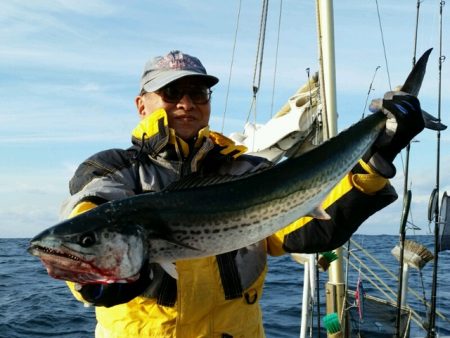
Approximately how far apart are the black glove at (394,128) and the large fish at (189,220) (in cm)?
19

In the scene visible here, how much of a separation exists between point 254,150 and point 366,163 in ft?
16.4

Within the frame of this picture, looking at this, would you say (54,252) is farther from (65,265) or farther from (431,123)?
(431,123)

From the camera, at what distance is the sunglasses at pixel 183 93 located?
4.11m

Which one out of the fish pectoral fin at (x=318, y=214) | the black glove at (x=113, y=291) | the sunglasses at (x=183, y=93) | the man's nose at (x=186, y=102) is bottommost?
the black glove at (x=113, y=291)

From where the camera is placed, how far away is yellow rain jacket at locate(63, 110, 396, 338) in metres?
3.72

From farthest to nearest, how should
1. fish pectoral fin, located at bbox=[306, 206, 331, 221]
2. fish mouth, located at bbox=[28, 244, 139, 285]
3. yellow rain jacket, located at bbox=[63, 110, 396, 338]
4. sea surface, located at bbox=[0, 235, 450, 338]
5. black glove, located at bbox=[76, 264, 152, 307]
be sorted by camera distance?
sea surface, located at bbox=[0, 235, 450, 338] → yellow rain jacket, located at bbox=[63, 110, 396, 338] → fish pectoral fin, located at bbox=[306, 206, 331, 221] → black glove, located at bbox=[76, 264, 152, 307] → fish mouth, located at bbox=[28, 244, 139, 285]

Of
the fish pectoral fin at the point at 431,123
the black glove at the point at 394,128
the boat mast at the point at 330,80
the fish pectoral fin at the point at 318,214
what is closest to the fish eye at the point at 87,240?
the fish pectoral fin at the point at 318,214

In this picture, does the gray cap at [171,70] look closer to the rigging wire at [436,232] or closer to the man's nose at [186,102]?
the man's nose at [186,102]

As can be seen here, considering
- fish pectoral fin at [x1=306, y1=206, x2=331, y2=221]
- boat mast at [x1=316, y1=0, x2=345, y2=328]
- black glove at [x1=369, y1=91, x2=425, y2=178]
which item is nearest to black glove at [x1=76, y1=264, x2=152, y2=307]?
fish pectoral fin at [x1=306, y1=206, x2=331, y2=221]

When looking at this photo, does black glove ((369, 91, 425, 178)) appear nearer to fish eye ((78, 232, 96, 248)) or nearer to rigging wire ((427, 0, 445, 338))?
fish eye ((78, 232, 96, 248))

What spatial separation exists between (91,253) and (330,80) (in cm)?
450

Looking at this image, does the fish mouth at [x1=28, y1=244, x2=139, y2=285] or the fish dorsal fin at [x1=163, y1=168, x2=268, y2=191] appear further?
the fish dorsal fin at [x1=163, y1=168, x2=268, y2=191]

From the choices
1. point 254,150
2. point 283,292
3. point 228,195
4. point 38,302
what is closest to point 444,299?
point 283,292

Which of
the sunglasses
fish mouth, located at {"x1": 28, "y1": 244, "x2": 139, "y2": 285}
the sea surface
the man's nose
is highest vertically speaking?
the sunglasses
